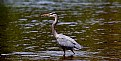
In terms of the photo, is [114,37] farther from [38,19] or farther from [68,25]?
[38,19]

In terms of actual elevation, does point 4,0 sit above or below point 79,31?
below

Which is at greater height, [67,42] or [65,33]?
[67,42]

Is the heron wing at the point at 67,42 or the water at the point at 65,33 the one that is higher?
the heron wing at the point at 67,42

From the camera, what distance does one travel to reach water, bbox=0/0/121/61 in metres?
15.6

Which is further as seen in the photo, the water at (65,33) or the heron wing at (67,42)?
the water at (65,33)

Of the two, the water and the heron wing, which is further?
the water

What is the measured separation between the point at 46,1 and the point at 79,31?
64.9 ft

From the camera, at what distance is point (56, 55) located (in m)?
15.6

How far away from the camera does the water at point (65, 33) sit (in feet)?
51.2

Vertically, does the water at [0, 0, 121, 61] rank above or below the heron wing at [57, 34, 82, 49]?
below

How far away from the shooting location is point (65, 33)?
2098 cm

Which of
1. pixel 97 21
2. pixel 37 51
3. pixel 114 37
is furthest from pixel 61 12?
pixel 37 51

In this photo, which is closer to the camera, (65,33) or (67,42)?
(67,42)

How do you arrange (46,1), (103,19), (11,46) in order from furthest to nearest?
A: (46,1)
(103,19)
(11,46)
